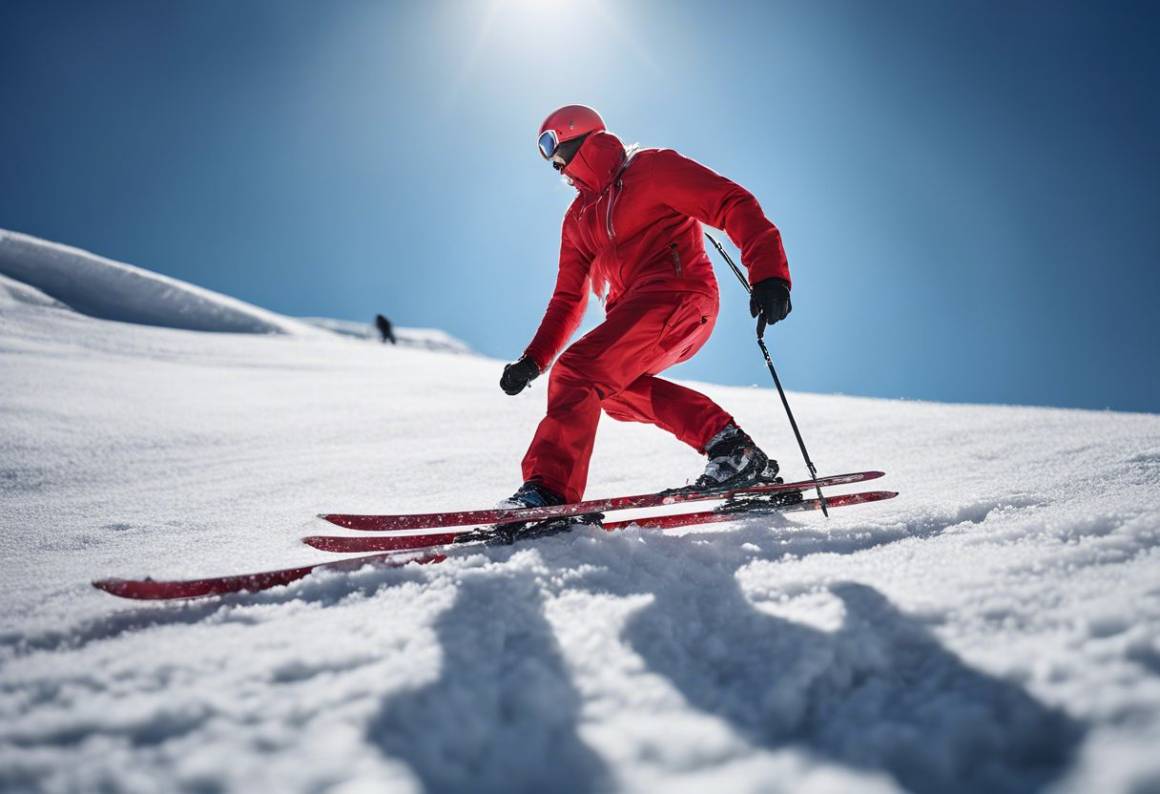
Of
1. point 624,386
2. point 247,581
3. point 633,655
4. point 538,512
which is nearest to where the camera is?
point 633,655

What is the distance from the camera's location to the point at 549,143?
9.62 feet

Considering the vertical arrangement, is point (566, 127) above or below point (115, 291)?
below

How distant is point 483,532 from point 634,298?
1184mm

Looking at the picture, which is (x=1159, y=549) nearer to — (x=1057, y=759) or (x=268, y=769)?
(x=1057, y=759)

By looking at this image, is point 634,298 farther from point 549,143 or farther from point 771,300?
point 549,143

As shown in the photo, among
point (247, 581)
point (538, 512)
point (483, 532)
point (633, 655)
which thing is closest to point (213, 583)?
point (247, 581)

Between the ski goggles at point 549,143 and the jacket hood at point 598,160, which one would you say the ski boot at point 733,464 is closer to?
the jacket hood at point 598,160

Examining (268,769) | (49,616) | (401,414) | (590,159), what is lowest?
(268,769)

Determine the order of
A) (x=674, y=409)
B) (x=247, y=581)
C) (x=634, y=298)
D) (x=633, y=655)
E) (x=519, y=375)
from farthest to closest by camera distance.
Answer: (x=519, y=375) → (x=674, y=409) → (x=634, y=298) → (x=247, y=581) → (x=633, y=655)

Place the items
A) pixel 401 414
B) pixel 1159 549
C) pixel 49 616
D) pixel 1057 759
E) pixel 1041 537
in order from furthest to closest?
pixel 401 414 → pixel 1041 537 → pixel 49 616 → pixel 1159 549 → pixel 1057 759

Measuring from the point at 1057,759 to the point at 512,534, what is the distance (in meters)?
1.52

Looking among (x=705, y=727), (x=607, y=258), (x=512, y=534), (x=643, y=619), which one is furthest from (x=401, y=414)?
(x=705, y=727)

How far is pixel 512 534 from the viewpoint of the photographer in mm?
2008

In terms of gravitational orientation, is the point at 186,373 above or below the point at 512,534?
above
